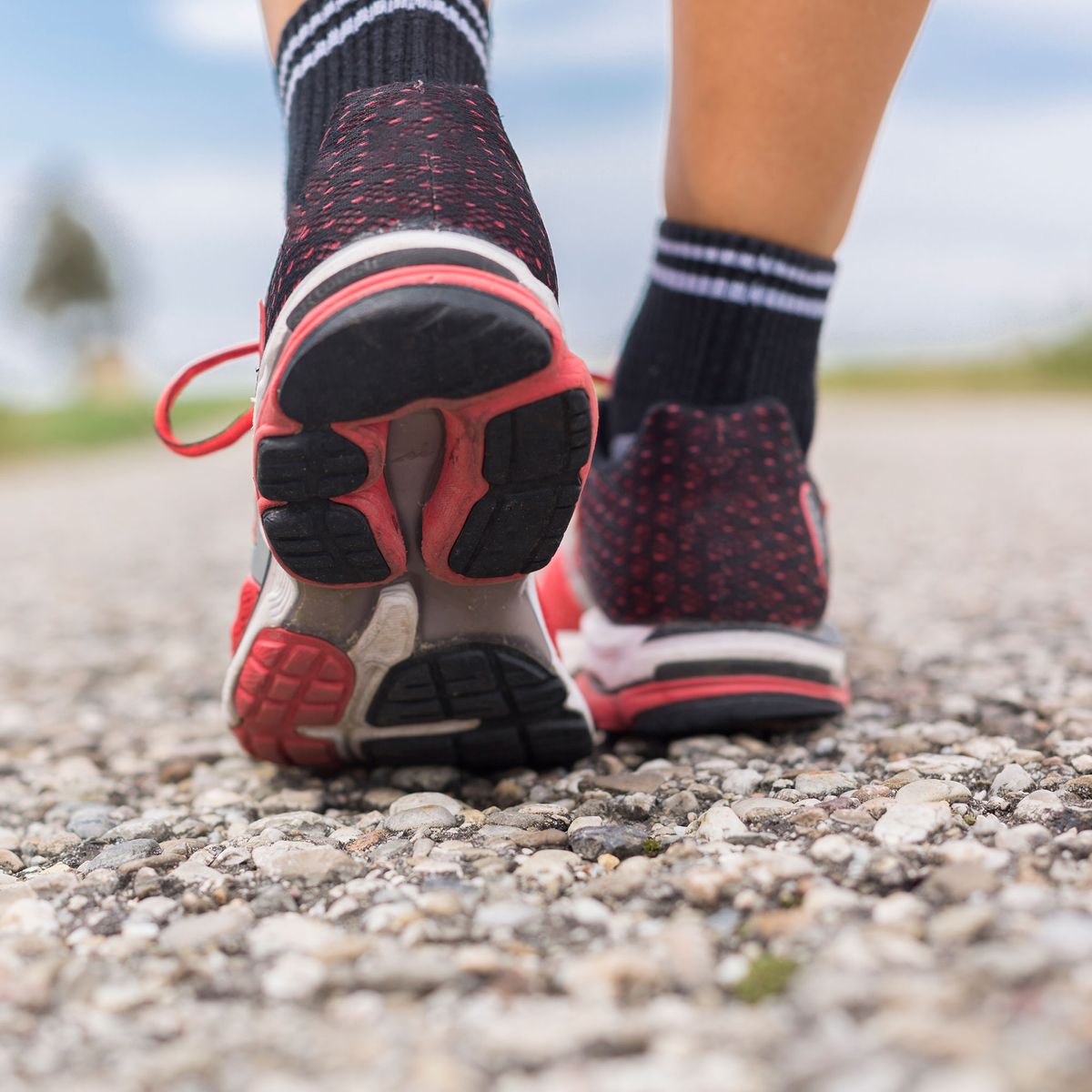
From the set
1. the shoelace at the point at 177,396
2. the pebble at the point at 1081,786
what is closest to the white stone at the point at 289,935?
the shoelace at the point at 177,396

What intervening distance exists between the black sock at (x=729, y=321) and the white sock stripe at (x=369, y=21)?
0.37m

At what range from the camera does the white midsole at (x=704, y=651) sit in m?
1.33

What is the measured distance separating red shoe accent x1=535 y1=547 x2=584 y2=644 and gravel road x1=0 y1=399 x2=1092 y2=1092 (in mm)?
401

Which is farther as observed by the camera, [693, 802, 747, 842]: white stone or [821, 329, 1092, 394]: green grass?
[821, 329, 1092, 394]: green grass

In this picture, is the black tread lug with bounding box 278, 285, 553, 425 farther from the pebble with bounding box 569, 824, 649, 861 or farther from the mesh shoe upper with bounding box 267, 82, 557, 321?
the pebble with bounding box 569, 824, 649, 861

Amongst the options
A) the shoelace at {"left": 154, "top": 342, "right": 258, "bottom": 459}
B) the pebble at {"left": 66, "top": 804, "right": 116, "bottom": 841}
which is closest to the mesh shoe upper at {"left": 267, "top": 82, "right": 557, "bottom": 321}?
the shoelace at {"left": 154, "top": 342, "right": 258, "bottom": 459}

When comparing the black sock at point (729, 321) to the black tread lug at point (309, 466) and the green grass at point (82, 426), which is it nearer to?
the black tread lug at point (309, 466)

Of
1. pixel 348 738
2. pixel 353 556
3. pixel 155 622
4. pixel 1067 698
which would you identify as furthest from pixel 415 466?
pixel 155 622

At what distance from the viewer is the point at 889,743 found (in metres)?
1.29

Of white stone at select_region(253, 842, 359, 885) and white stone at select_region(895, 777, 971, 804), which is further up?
white stone at select_region(895, 777, 971, 804)

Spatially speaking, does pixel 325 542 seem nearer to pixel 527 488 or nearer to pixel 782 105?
pixel 527 488

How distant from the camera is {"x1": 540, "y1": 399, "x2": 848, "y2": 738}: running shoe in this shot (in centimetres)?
133

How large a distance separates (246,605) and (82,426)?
12.8 m

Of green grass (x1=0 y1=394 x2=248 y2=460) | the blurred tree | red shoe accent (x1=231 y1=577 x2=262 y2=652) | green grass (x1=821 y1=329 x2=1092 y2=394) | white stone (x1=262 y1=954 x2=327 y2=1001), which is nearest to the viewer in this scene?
white stone (x1=262 y1=954 x2=327 y2=1001)
